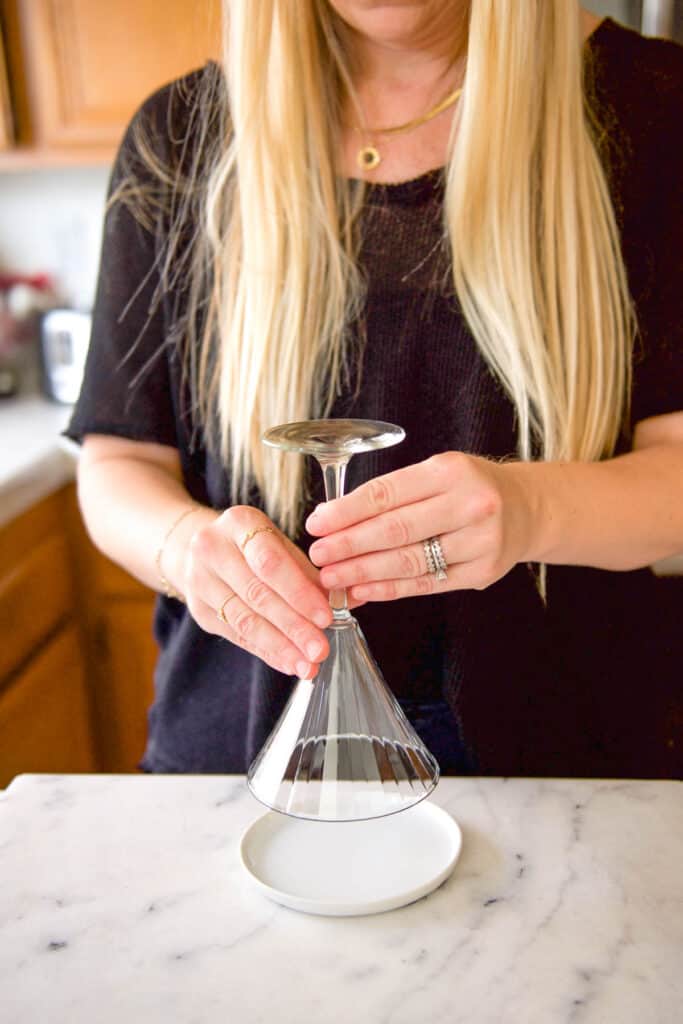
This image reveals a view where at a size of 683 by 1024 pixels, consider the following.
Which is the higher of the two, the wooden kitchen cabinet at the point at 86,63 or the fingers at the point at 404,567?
the wooden kitchen cabinet at the point at 86,63

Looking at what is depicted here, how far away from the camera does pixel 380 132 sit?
3.10ft

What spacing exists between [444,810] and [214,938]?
0.18 meters

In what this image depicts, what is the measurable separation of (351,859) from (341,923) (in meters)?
0.05

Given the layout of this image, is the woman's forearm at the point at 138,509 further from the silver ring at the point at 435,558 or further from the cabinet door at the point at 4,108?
the cabinet door at the point at 4,108

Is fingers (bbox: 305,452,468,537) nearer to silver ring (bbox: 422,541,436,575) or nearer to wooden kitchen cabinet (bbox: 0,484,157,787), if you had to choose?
silver ring (bbox: 422,541,436,575)

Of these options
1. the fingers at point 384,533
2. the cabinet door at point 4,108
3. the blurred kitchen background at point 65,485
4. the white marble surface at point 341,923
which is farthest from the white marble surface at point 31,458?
the fingers at point 384,533

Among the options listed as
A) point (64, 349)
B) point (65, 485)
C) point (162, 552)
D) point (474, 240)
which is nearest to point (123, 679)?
point (65, 485)

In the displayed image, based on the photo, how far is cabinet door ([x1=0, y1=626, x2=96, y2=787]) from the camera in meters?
1.54

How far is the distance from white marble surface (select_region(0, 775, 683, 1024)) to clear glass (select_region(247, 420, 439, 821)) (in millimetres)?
55

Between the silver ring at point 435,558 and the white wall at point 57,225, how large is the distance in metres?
1.71

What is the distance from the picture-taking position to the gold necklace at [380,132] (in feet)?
3.06

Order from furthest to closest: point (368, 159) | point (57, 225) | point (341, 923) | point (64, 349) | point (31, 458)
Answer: point (57, 225) < point (64, 349) < point (31, 458) < point (368, 159) < point (341, 923)

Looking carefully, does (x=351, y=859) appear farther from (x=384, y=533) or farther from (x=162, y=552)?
(x=162, y=552)

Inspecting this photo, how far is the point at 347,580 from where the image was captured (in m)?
0.59
